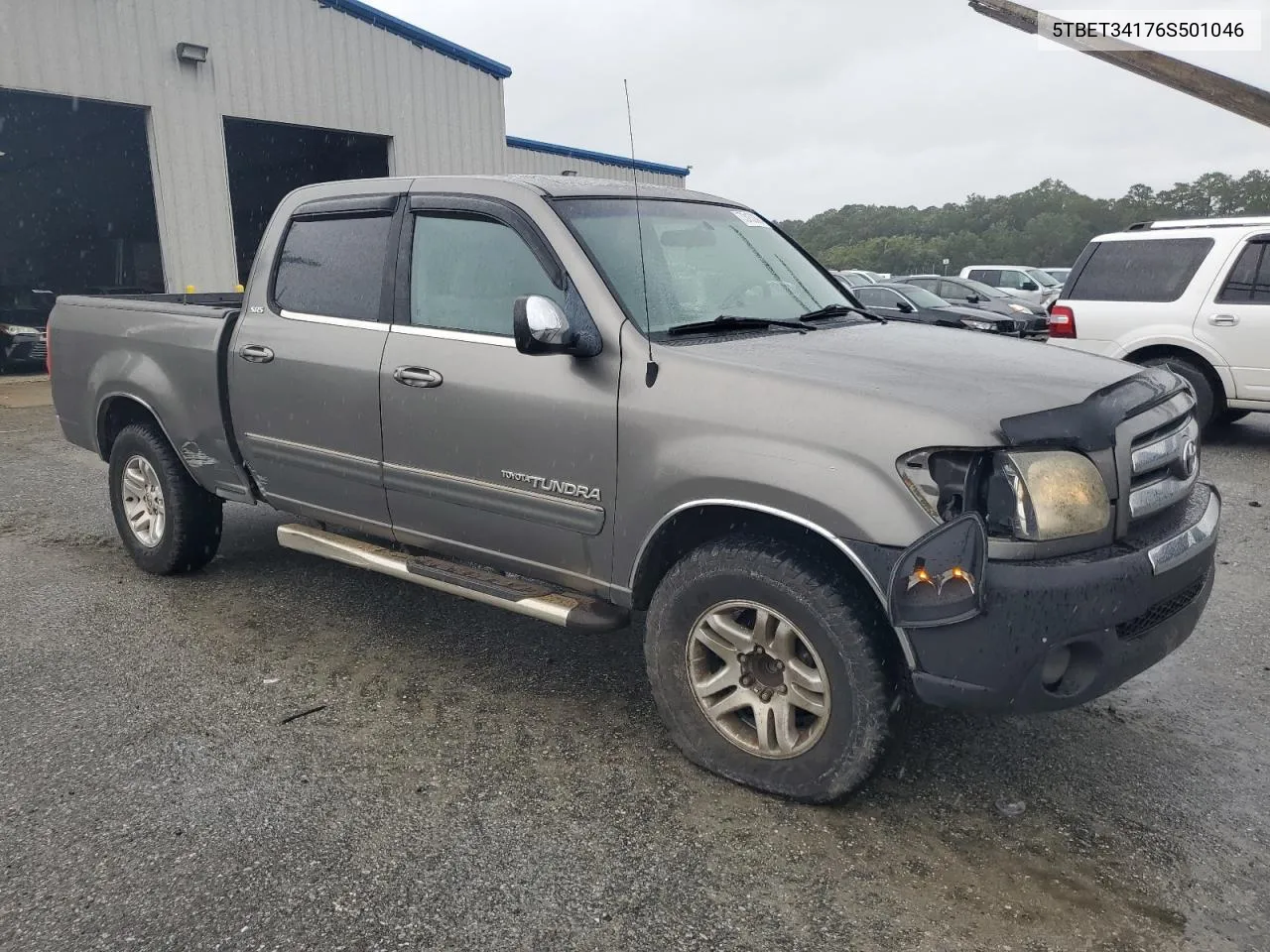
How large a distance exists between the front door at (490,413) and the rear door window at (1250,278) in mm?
6943

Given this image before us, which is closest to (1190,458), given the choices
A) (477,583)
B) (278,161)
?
(477,583)

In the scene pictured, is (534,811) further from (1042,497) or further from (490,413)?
(1042,497)

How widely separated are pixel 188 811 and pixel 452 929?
1037mm

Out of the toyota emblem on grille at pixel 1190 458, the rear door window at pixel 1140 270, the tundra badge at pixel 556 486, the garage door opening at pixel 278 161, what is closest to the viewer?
the toyota emblem on grille at pixel 1190 458

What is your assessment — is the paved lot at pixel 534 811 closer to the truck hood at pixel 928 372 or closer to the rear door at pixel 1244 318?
the truck hood at pixel 928 372

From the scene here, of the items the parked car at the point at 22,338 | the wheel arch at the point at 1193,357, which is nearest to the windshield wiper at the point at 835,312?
the wheel arch at the point at 1193,357

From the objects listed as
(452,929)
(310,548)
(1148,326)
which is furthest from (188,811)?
(1148,326)

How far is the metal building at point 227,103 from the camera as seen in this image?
12797 millimetres

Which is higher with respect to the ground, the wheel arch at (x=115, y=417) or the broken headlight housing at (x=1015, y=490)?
the broken headlight housing at (x=1015, y=490)

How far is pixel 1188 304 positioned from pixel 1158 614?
6.44 metres

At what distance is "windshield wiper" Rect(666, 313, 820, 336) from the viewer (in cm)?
327

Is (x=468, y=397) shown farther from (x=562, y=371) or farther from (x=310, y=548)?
(x=310, y=548)

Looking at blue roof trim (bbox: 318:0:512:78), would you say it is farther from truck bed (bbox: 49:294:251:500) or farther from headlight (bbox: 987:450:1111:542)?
headlight (bbox: 987:450:1111:542)

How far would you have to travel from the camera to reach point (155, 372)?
4.73 meters
